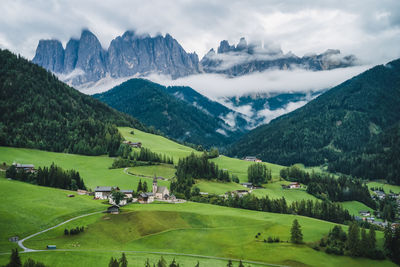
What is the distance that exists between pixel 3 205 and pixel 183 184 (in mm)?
69423

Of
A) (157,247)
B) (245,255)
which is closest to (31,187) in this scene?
(157,247)

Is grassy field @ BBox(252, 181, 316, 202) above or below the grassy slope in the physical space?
above

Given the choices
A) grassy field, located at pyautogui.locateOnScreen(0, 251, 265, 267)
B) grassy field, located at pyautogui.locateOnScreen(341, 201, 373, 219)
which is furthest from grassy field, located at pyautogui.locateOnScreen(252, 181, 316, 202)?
grassy field, located at pyautogui.locateOnScreen(0, 251, 265, 267)

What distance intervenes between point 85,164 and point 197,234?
10317 cm

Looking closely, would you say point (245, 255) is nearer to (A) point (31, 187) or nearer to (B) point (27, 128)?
(A) point (31, 187)

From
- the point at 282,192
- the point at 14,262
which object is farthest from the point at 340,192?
the point at 14,262

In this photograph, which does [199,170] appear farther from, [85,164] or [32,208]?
[32,208]

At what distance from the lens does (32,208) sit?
8681 centimetres

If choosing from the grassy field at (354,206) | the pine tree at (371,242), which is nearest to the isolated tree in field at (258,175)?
the grassy field at (354,206)

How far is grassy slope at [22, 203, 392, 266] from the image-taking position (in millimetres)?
74938

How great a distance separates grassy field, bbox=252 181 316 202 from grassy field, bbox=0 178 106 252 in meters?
83.5

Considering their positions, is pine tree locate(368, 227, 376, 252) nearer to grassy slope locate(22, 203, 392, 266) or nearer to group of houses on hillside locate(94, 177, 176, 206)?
grassy slope locate(22, 203, 392, 266)

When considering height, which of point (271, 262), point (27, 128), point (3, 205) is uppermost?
point (27, 128)

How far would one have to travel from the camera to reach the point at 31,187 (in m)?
106
